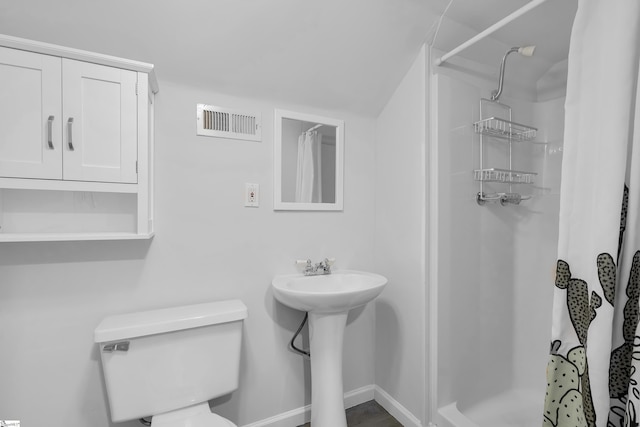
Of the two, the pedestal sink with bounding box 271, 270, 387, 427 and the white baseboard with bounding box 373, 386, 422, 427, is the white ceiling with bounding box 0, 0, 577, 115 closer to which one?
the pedestal sink with bounding box 271, 270, 387, 427

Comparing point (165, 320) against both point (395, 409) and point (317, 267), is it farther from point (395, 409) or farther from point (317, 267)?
point (395, 409)

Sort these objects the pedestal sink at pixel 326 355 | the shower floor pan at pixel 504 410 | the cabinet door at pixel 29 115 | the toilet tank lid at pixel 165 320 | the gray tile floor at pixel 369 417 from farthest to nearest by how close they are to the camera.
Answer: the gray tile floor at pixel 369 417
the shower floor pan at pixel 504 410
the pedestal sink at pixel 326 355
the toilet tank lid at pixel 165 320
the cabinet door at pixel 29 115

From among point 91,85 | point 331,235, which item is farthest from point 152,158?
point 331,235

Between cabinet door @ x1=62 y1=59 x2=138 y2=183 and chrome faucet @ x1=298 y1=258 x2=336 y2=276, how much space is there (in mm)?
937

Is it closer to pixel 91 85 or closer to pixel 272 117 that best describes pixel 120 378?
pixel 91 85

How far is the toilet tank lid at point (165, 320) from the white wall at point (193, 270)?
0.33ft

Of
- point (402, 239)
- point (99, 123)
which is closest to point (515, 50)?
point (402, 239)

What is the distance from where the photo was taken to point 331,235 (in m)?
1.85

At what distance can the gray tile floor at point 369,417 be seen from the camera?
1.75 metres

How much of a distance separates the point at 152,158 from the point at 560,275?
1614 mm

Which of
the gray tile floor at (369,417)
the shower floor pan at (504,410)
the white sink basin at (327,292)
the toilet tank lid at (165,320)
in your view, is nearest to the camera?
the toilet tank lid at (165,320)

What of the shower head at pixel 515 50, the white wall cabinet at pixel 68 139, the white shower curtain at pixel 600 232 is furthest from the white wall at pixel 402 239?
the white wall cabinet at pixel 68 139

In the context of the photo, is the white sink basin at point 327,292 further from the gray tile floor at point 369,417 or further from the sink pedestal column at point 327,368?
the gray tile floor at point 369,417

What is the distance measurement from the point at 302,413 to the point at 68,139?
5.69 feet
